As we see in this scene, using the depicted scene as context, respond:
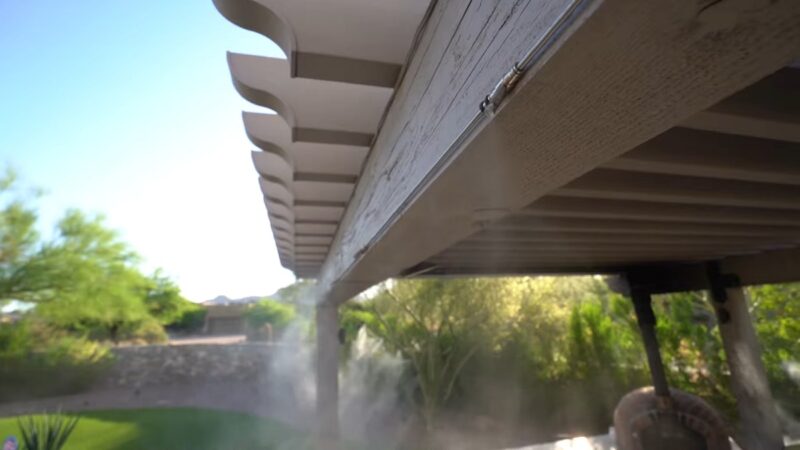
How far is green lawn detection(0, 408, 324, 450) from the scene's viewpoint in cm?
641

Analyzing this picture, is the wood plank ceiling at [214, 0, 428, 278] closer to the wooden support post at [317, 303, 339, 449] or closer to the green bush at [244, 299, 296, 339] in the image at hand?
the wooden support post at [317, 303, 339, 449]

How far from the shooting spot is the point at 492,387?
8109 mm

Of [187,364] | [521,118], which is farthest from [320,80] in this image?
[187,364]

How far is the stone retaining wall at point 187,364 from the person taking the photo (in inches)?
469

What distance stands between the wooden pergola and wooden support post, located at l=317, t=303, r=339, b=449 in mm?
1973

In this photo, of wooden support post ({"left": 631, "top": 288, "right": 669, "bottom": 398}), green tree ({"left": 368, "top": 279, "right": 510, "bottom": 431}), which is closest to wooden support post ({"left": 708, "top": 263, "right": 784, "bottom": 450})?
wooden support post ({"left": 631, "top": 288, "right": 669, "bottom": 398})

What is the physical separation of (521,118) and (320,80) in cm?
66

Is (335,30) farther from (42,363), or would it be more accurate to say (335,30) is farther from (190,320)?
(190,320)

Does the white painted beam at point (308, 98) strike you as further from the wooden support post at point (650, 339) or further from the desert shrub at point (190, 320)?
the desert shrub at point (190, 320)

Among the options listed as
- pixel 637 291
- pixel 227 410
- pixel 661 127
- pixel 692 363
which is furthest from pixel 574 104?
pixel 227 410

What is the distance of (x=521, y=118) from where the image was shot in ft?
1.65

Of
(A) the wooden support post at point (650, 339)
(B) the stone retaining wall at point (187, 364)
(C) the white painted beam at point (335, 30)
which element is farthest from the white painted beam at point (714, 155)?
(B) the stone retaining wall at point (187, 364)

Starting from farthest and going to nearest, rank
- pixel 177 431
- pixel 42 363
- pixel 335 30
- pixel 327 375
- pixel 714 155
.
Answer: pixel 42 363 → pixel 177 431 → pixel 327 375 → pixel 714 155 → pixel 335 30

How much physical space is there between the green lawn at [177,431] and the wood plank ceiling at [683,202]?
5.06m
